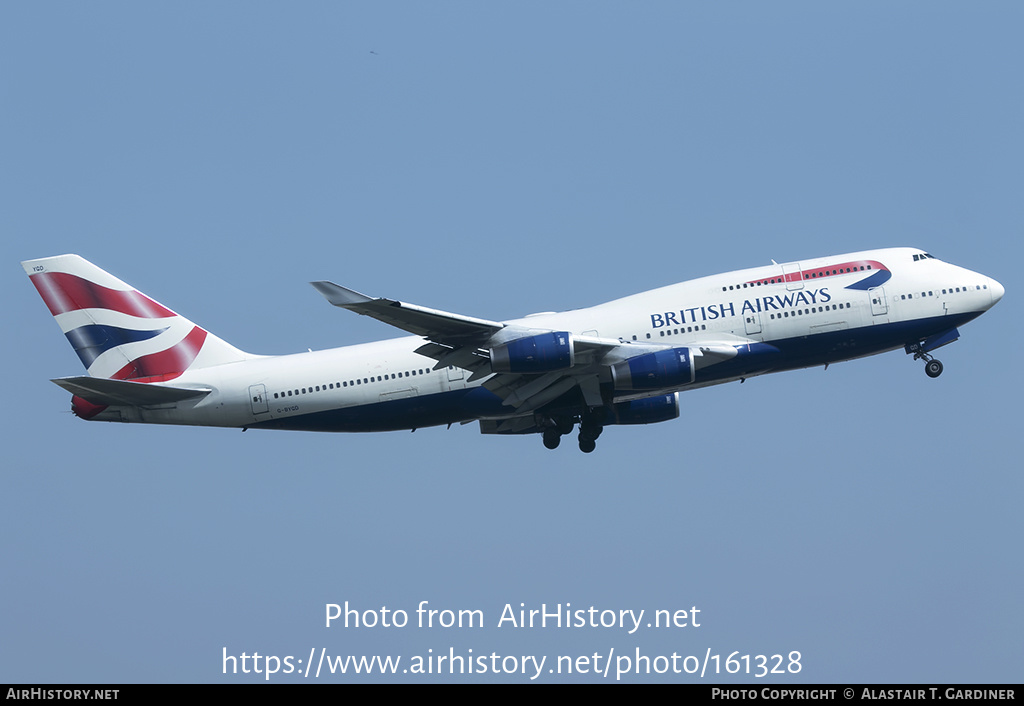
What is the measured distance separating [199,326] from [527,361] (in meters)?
13.1

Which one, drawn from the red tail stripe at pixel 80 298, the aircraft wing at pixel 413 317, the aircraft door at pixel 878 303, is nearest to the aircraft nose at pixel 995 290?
the aircraft door at pixel 878 303

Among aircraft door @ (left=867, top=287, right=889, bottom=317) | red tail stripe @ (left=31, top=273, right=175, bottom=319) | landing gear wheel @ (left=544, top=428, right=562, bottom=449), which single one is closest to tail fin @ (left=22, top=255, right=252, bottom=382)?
red tail stripe @ (left=31, top=273, right=175, bottom=319)

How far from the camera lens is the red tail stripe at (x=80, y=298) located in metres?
46.6

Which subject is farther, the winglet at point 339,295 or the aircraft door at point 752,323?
the aircraft door at point 752,323

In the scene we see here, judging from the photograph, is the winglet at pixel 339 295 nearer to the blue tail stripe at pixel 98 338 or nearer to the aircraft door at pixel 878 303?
the blue tail stripe at pixel 98 338

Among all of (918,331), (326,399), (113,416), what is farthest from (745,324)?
(113,416)

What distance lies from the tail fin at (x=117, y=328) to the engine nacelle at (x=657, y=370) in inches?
530

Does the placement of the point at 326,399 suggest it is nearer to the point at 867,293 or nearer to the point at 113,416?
the point at 113,416

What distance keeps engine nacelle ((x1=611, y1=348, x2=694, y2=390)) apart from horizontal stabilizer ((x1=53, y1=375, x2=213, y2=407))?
45.4ft

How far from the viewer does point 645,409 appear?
4666 centimetres

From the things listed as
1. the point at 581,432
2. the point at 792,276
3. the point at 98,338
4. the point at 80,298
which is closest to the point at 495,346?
the point at 581,432

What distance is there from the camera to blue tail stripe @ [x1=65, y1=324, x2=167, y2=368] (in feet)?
151

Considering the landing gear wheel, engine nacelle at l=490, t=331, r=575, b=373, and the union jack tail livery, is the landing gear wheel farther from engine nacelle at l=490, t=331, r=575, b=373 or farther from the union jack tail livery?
the union jack tail livery

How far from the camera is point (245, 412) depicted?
43.7 m
